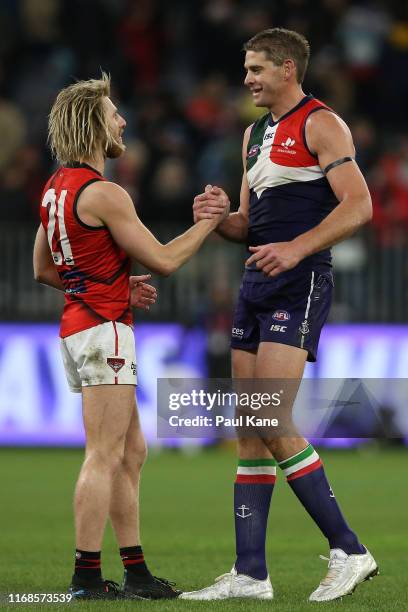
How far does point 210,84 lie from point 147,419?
534cm

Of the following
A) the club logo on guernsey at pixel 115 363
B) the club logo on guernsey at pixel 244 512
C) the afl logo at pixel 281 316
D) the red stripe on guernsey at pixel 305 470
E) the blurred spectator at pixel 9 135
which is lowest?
the club logo on guernsey at pixel 244 512

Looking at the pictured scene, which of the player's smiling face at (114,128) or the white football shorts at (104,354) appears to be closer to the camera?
the white football shorts at (104,354)

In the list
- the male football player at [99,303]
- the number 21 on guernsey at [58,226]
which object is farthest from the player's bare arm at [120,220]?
the number 21 on guernsey at [58,226]

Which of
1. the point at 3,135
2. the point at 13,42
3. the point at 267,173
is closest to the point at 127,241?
the point at 267,173

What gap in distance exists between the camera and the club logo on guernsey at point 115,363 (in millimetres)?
6504

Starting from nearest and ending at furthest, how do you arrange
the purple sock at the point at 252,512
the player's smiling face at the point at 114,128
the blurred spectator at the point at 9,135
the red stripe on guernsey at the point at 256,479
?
1. the player's smiling face at the point at 114,128
2. the purple sock at the point at 252,512
3. the red stripe on guernsey at the point at 256,479
4. the blurred spectator at the point at 9,135

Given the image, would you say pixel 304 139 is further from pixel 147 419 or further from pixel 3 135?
pixel 3 135

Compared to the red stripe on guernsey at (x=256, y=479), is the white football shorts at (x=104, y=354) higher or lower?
higher

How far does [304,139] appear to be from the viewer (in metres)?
6.86

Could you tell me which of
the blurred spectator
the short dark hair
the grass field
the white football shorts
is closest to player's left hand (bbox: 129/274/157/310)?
the white football shorts

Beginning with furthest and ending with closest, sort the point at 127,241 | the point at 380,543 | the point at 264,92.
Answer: the point at 380,543, the point at 264,92, the point at 127,241

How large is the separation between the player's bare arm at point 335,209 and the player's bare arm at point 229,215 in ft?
1.20

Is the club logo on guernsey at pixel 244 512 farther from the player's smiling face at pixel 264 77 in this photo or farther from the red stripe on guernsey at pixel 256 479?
the player's smiling face at pixel 264 77

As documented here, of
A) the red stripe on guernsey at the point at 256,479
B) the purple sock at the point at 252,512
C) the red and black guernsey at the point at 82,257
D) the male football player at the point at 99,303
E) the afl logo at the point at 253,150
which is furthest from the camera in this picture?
the afl logo at the point at 253,150
